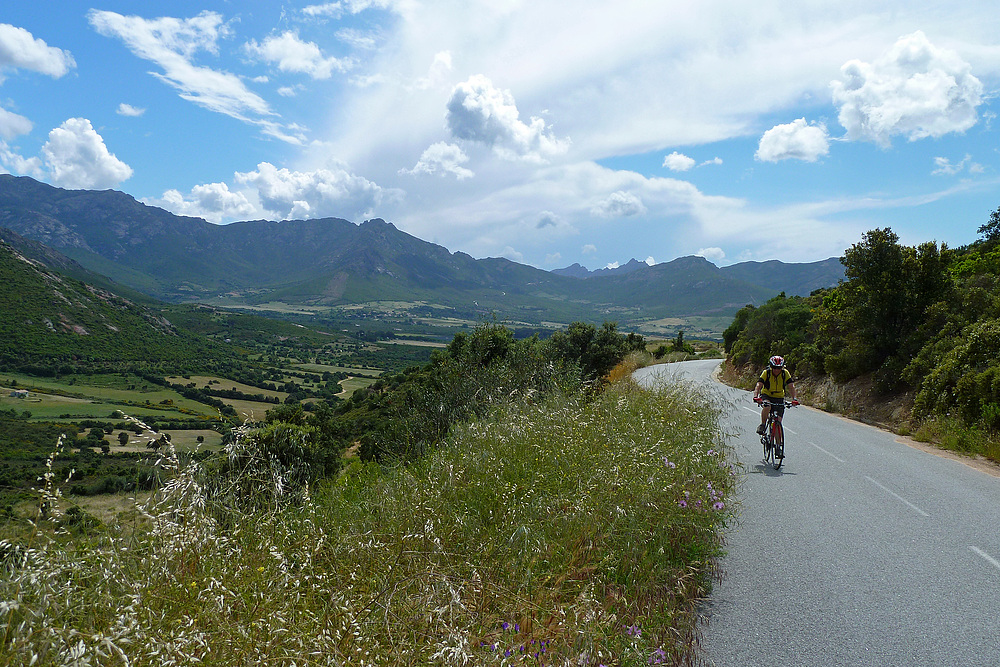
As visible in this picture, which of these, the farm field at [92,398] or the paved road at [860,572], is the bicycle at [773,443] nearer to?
the paved road at [860,572]

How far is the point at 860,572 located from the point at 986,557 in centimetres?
157

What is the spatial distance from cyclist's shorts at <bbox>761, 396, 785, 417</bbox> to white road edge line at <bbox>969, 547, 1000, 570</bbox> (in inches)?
191

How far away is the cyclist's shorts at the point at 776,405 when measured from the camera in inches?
428

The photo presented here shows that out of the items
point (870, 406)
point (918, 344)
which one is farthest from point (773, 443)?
point (918, 344)

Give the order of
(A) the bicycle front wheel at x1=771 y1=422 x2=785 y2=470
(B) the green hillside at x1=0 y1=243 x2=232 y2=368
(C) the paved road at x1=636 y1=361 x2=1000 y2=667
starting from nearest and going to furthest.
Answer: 1. (C) the paved road at x1=636 y1=361 x2=1000 y2=667
2. (A) the bicycle front wheel at x1=771 y1=422 x2=785 y2=470
3. (B) the green hillside at x1=0 y1=243 x2=232 y2=368

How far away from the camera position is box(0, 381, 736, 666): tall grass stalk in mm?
2662

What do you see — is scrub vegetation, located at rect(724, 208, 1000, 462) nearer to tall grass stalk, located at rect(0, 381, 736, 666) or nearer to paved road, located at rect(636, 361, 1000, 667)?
paved road, located at rect(636, 361, 1000, 667)

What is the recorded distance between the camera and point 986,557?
18.7 feet

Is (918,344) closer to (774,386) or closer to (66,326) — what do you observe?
(774,386)

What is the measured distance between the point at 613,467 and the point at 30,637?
4395 millimetres

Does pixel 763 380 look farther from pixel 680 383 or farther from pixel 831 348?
pixel 831 348

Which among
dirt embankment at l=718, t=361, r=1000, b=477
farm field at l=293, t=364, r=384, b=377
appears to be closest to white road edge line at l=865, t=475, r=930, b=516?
dirt embankment at l=718, t=361, r=1000, b=477

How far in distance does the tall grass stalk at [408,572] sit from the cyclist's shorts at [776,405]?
17.9ft

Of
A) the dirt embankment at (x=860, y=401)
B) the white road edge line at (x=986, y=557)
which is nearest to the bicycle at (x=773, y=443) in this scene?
the white road edge line at (x=986, y=557)
